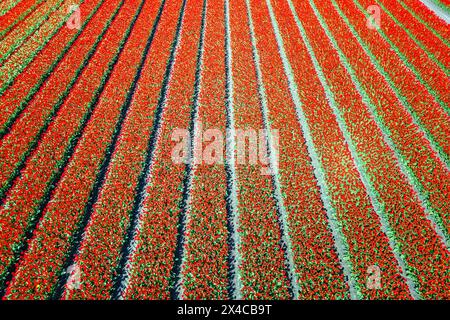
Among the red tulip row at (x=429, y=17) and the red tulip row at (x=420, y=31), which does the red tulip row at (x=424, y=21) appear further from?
the red tulip row at (x=420, y=31)

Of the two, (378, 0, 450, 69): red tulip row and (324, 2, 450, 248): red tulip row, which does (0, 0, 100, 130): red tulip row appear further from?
(378, 0, 450, 69): red tulip row

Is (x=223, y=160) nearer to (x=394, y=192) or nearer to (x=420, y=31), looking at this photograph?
(x=394, y=192)

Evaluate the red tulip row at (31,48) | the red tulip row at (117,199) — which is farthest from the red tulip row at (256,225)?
the red tulip row at (31,48)

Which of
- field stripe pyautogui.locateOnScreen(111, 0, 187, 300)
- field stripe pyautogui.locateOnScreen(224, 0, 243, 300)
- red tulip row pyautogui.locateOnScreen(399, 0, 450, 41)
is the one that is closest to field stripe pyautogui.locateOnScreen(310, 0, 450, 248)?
field stripe pyautogui.locateOnScreen(224, 0, 243, 300)

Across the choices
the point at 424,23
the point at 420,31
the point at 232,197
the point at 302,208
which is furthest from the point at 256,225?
the point at 424,23
